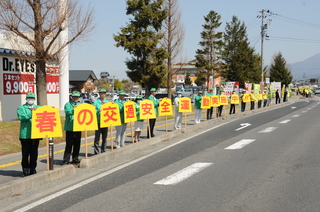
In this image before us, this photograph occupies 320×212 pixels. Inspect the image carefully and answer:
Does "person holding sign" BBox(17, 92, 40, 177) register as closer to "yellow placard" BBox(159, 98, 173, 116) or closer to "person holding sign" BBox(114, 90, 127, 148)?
"person holding sign" BBox(114, 90, 127, 148)

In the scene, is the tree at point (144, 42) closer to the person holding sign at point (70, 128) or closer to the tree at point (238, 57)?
the person holding sign at point (70, 128)

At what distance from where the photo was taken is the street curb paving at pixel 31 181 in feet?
24.6

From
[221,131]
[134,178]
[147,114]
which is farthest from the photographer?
[221,131]

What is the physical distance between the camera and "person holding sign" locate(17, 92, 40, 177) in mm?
8891

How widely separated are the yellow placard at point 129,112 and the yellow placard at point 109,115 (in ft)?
3.05

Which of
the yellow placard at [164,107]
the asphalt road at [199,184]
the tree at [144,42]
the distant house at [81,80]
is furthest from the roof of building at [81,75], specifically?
the asphalt road at [199,184]

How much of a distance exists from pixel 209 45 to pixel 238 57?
660 inches

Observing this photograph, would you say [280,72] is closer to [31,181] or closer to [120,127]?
[120,127]

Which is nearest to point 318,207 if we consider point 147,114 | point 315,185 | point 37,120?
point 315,185

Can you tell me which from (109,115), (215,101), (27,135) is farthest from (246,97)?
(27,135)

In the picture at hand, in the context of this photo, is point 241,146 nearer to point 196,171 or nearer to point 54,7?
point 196,171

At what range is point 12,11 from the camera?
1642 cm

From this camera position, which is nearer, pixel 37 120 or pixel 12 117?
pixel 37 120

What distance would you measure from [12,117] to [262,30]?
40.1m
